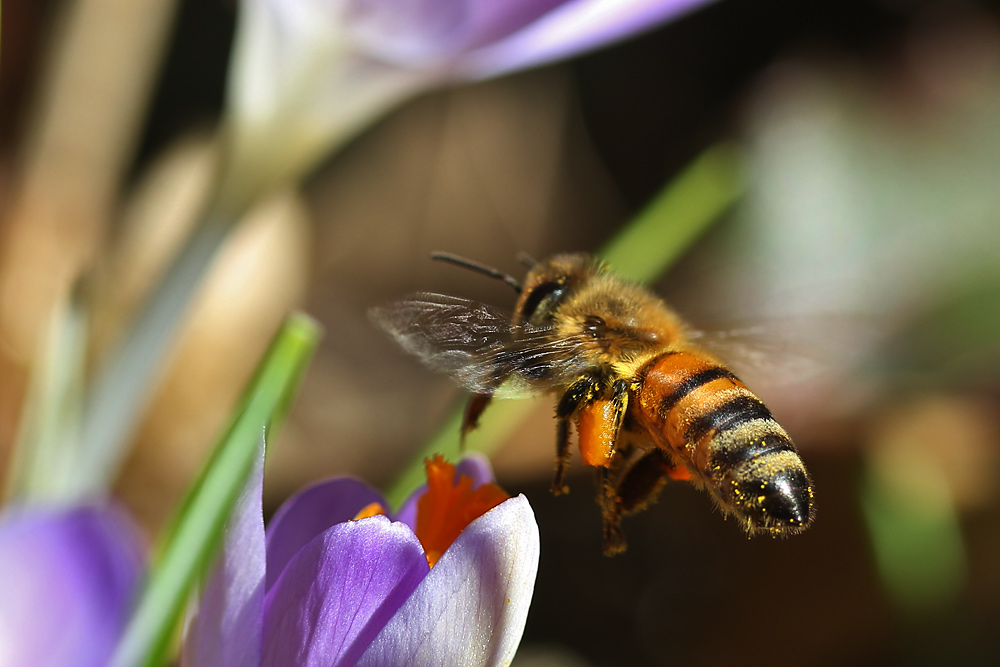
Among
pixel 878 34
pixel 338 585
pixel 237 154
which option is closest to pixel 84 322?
pixel 237 154

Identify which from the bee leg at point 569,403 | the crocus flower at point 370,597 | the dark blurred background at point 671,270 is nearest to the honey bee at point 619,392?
the bee leg at point 569,403

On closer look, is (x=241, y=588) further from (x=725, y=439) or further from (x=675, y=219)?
(x=675, y=219)

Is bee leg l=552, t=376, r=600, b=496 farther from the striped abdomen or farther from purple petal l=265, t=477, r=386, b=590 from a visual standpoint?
purple petal l=265, t=477, r=386, b=590

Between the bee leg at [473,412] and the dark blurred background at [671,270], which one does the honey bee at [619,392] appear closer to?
the bee leg at [473,412]

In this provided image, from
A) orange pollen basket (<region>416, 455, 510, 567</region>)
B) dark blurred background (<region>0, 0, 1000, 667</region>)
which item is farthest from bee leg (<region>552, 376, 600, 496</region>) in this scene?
dark blurred background (<region>0, 0, 1000, 667</region>)

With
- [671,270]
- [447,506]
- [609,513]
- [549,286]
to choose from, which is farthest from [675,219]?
[671,270]
